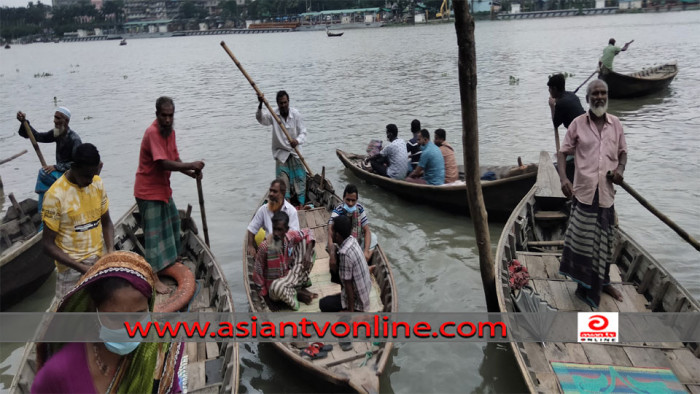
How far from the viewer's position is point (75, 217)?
3775 millimetres

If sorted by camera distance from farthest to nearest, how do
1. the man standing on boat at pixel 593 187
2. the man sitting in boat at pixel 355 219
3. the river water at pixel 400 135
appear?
the man sitting in boat at pixel 355 219, the river water at pixel 400 135, the man standing on boat at pixel 593 187

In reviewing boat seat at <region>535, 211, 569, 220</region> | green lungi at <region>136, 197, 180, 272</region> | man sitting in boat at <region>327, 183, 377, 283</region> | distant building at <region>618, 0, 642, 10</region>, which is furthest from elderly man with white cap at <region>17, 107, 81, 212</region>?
distant building at <region>618, 0, 642, 10</region>

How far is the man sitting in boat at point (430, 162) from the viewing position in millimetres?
7887

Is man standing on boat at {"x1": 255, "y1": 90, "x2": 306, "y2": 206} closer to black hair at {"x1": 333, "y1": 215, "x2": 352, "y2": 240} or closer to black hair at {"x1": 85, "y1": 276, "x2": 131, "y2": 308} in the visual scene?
black hair at {"x1": 333, "y1": 215, "x2": 352, "y2": 240}

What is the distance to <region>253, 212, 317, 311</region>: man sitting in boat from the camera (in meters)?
4.71

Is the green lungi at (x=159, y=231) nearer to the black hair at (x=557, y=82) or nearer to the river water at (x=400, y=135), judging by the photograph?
the river water at (x=400, y=135)

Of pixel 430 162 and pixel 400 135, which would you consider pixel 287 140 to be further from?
pixel 400 135

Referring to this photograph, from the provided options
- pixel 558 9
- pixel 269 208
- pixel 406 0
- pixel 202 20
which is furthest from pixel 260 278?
pixel 202 20

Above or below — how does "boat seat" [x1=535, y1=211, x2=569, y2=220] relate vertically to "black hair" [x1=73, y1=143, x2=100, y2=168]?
below

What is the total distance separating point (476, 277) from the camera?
636 centimetres

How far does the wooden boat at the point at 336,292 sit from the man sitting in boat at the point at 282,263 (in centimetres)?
13

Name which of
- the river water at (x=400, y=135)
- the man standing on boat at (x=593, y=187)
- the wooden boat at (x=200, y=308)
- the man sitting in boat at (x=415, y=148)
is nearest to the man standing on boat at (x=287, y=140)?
the river water at (x=400, y=135)

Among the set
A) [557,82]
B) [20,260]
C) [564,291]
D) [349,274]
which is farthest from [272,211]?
[557,82]

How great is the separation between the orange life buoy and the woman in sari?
9.18ft
